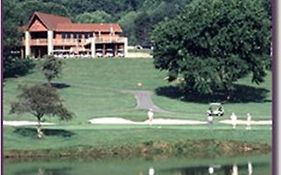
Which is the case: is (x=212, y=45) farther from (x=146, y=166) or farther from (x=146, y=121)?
(x=146, y=166)

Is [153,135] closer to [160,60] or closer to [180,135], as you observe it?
[180,135]

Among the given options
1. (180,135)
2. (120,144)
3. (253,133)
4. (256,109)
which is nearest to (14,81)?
(120,144)

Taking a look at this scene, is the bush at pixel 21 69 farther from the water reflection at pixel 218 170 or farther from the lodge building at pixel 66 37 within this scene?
the water reflection at pixel 218 170

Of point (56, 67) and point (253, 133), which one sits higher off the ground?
point (56, 67)

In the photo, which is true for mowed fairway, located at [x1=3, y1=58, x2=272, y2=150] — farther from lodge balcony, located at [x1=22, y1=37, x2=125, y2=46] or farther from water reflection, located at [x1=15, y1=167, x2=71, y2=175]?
lodge balcony, located at [x1=22, y1=37, x2=125, y2=46]

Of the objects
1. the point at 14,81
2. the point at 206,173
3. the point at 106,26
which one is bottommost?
the point at 206,173

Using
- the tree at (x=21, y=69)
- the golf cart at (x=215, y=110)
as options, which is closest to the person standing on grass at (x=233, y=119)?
the golf cart at (x=215, y=110)
